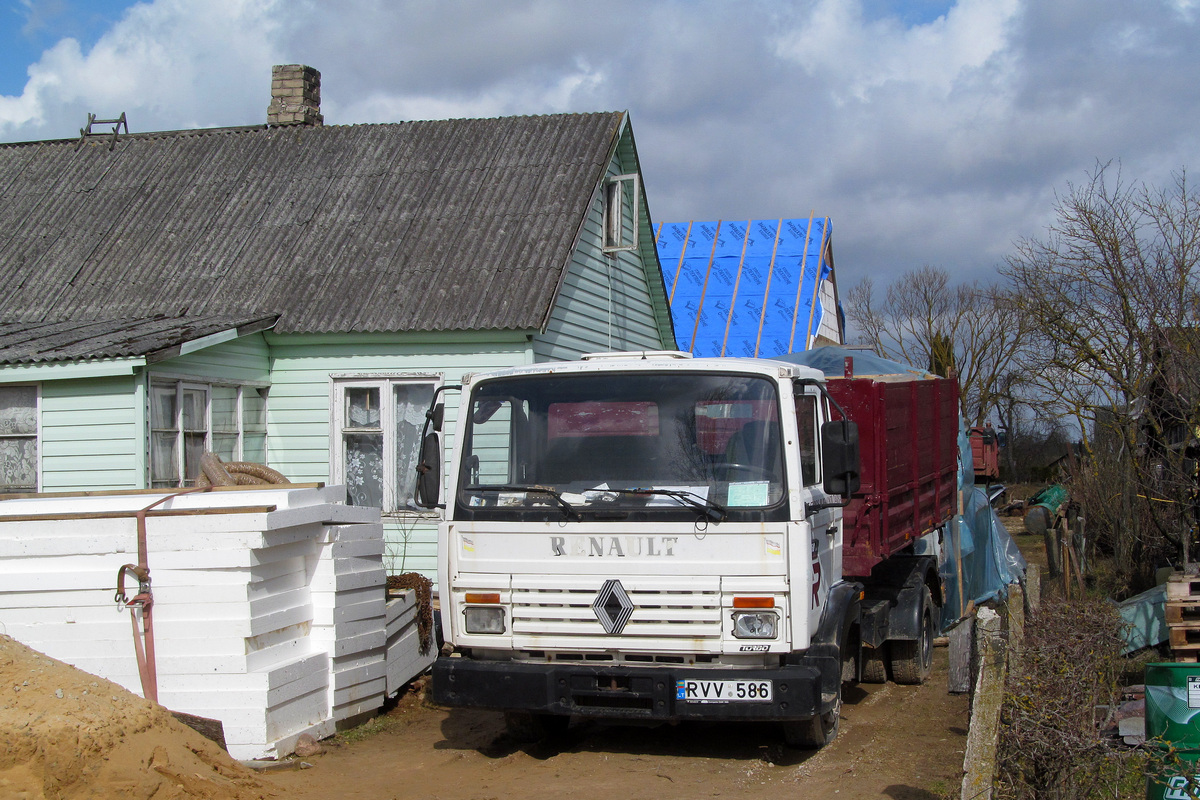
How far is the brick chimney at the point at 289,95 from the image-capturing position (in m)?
15.8

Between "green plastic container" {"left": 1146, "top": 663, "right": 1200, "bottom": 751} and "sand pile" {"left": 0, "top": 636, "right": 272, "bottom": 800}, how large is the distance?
526 cm

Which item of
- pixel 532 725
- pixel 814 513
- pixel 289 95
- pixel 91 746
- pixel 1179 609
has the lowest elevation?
pixel 532 725

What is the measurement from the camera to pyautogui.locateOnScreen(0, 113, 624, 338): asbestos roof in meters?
12.3

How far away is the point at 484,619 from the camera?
21.5 ft

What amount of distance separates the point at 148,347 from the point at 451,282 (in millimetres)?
3400

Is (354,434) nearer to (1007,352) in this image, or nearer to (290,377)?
(290,377)

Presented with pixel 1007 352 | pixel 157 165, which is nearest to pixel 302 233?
pixel 157 165

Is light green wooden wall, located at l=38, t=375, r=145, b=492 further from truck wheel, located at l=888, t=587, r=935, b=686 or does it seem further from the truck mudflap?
Result: truck wheel, located at l=888, t=587, r=935, b=686

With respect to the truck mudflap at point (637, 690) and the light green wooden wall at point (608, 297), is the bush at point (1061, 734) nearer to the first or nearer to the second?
the truck mudflap at point (637, 690)

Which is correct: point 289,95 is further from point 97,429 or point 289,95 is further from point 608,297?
point 97,429

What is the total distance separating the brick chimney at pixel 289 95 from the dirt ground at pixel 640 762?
33.6 ft

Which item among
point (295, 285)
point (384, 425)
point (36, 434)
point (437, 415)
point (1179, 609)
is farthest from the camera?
point (295, 285)

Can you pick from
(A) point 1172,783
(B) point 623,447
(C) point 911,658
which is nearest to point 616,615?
(B) point 623,447

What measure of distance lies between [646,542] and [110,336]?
717 cm
